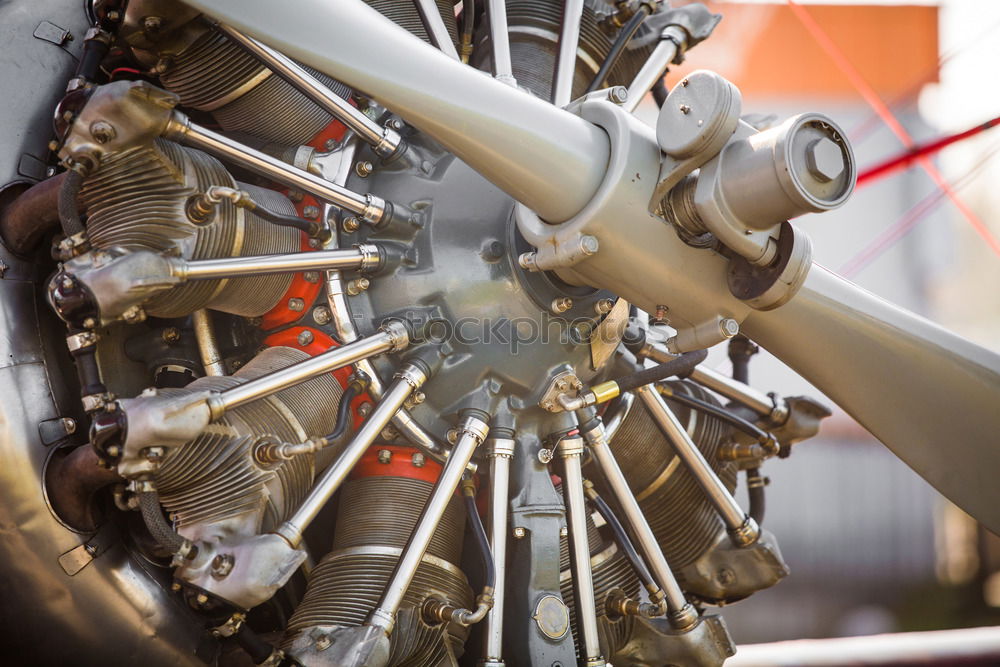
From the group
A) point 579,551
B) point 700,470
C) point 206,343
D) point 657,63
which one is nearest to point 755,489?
point 700,470

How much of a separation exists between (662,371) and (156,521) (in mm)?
1311

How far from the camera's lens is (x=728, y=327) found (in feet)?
7.53

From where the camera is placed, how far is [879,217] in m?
5.37

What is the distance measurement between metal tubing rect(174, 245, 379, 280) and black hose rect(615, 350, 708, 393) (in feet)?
2.47

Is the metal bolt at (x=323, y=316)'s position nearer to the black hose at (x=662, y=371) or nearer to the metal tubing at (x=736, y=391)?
the black hose at (x=662, y=371)

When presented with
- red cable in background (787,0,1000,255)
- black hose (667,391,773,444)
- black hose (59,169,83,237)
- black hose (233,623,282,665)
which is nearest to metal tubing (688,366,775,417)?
black hose (667,391,773,444)

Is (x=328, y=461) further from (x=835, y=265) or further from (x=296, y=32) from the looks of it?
(x=835, y=265)

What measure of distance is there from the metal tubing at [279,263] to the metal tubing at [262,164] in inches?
4.7

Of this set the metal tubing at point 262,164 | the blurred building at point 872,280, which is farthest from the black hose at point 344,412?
the blurred building at point 872,280

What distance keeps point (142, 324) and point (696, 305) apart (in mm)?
1426

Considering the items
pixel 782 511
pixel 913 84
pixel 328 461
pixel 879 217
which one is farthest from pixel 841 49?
pixel 328 461

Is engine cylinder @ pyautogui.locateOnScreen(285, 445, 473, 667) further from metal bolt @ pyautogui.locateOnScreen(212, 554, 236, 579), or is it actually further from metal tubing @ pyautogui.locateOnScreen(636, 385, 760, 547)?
metal tubing @ pyautogui.locateOnScreen(636, 385, 760, 547)

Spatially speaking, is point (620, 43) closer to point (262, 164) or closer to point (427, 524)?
point (262, 164)

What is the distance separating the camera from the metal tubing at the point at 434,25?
2703mm
